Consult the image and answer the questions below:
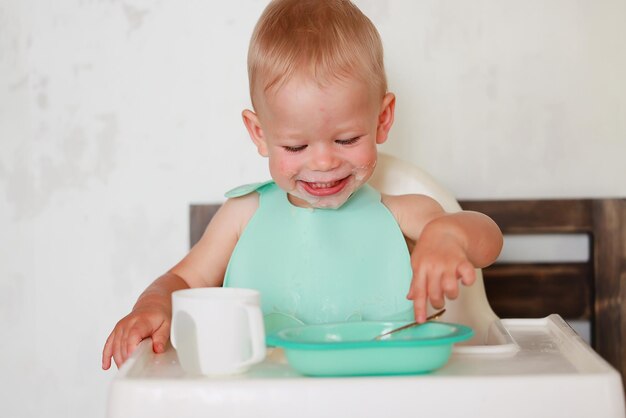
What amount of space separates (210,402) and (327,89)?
0.45 meters

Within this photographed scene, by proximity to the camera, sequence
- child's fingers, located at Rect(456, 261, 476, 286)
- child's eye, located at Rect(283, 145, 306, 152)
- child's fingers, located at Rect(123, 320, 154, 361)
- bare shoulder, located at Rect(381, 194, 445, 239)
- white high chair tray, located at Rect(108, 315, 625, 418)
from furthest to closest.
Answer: bare shoulder, located at Rect(381, 194, 445, 239)
child's eye, located at Rect(283, 145, 306, 152)
child's fingers, located at Rect(123, 320, 154, 361)
child's fingers, located at Rect(456, 261, 476, 286)
white high chair tray, located at Rect(108, 315, 625, 418)

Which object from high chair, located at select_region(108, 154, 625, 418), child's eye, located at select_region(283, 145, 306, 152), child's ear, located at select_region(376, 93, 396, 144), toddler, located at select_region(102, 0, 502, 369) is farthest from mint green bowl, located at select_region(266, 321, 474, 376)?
child's ear, located at select_region(376, 93, 396, 144)

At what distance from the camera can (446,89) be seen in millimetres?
1673

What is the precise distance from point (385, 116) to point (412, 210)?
0.15 meters

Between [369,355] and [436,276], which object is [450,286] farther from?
[369,355]

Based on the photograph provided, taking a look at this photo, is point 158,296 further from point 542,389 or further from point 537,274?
point 537,274

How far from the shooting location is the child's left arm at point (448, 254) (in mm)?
875

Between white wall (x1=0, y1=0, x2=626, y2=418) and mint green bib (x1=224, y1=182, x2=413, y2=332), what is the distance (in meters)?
0.49

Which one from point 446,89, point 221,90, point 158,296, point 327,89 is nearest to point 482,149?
point 446,89

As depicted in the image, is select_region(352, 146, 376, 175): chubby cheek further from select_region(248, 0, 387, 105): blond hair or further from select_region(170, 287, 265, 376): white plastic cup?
select_region(170, 287, 265, 376): white plastic cup

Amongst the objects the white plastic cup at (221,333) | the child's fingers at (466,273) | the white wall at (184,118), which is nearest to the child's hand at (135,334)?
the white plastic cup at (221,333)

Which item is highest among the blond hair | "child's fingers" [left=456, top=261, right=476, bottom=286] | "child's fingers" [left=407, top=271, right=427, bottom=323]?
the blond hair

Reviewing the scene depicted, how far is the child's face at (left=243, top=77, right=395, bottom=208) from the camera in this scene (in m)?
1.05

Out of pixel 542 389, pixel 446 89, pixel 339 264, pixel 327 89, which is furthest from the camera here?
pixel 446 89
